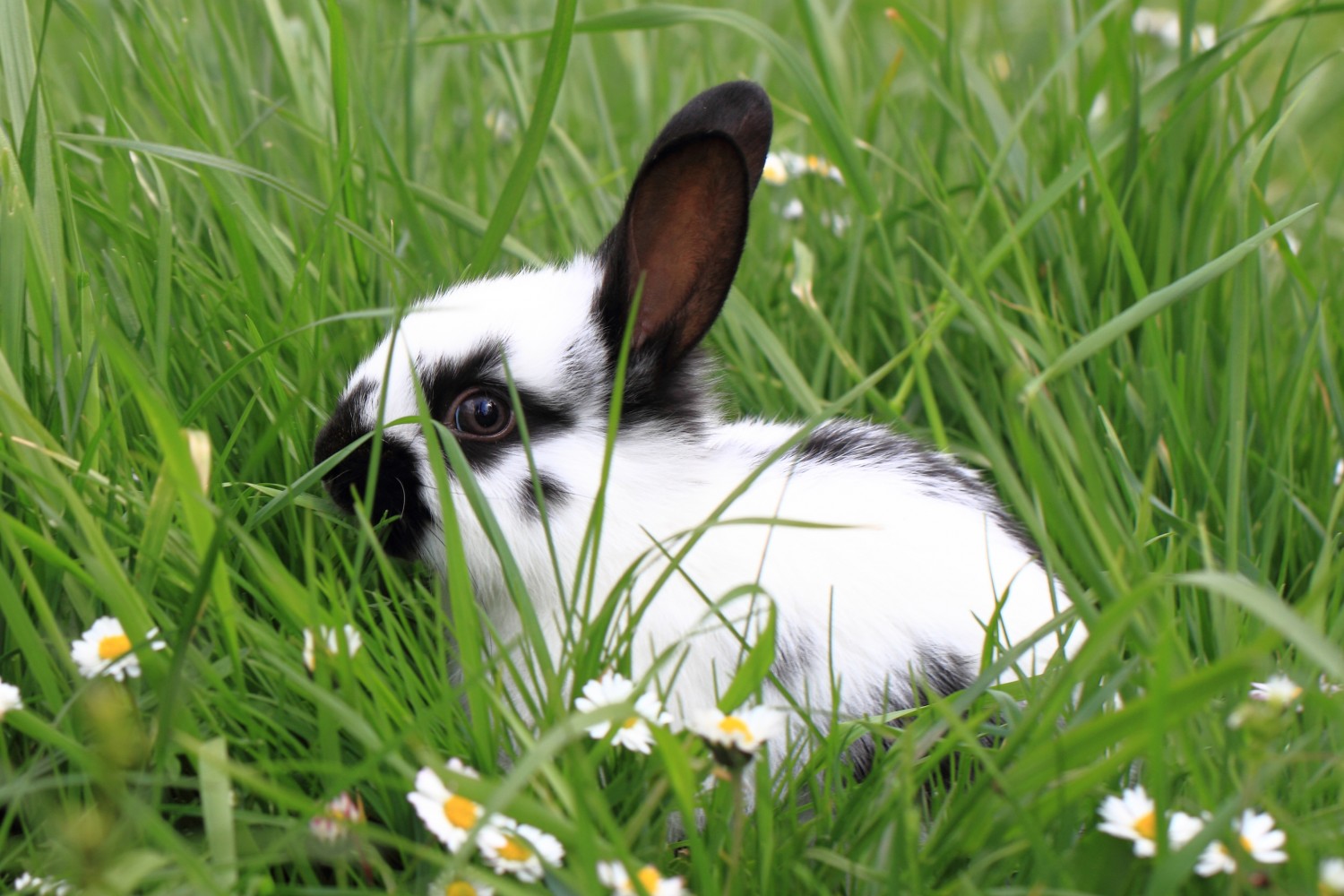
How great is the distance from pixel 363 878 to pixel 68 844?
1.28 ft

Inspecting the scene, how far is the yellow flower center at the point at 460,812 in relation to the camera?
1689 mm

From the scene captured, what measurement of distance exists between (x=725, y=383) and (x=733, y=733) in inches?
74.1

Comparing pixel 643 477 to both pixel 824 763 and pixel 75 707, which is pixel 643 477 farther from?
pixel 75 707

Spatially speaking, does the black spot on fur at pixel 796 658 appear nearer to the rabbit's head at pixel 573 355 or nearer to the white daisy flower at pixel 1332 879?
the rabbit's head at pixel 573 355

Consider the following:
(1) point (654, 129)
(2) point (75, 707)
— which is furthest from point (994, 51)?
(2) point (75, 707)

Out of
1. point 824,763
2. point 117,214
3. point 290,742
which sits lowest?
point 824,763

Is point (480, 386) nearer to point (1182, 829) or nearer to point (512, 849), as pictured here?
point (512, 849)

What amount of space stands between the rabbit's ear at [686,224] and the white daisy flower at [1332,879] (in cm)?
144

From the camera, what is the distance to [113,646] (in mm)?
1880

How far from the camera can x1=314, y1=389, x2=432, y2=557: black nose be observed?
2.43 meters

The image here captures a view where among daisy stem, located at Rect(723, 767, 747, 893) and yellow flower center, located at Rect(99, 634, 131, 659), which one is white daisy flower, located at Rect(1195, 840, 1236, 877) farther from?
yellow flower center, located at Rect(99, 634, 131, 659)

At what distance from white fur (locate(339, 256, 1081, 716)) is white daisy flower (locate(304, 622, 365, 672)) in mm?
452

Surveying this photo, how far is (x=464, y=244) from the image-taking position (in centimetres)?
369

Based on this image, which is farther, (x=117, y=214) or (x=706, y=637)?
(x=117, y=214)
